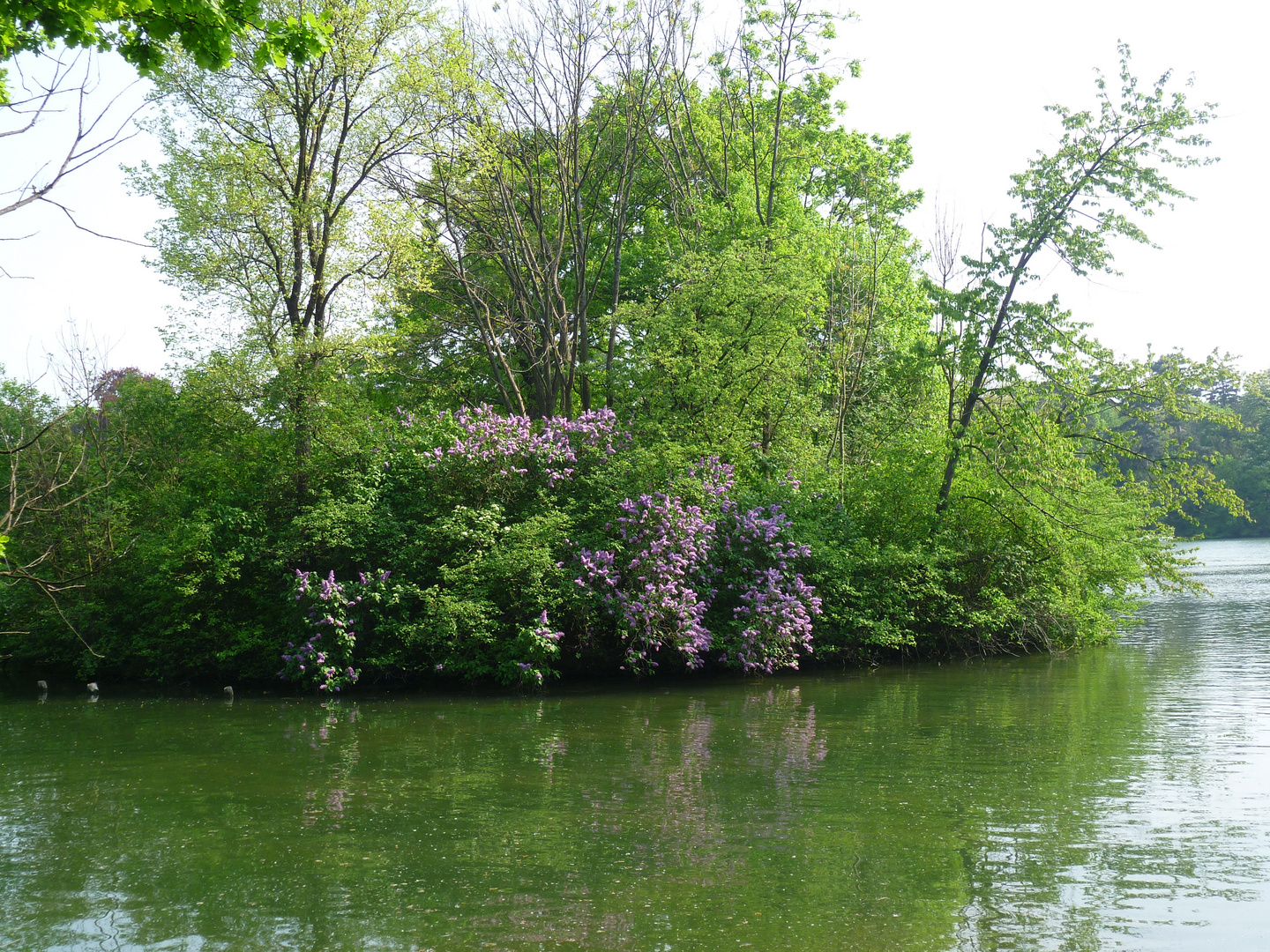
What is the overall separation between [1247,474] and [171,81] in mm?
71334

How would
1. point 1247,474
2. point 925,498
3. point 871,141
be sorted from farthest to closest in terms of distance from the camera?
1. point 1247,474
2. point 871,141
3. point 925,498

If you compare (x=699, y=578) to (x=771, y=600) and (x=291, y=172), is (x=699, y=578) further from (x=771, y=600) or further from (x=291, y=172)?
(x=291, y=172)

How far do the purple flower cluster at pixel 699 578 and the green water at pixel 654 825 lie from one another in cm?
155

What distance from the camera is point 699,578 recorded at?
16359 mm

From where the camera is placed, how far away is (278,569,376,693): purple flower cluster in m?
15.2

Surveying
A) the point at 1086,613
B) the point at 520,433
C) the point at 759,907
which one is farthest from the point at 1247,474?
the point at 759,907

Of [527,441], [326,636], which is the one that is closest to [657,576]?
[527,441]

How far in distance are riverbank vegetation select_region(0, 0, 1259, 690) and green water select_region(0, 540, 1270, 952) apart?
2227 mm

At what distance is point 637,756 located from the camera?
1071 cm

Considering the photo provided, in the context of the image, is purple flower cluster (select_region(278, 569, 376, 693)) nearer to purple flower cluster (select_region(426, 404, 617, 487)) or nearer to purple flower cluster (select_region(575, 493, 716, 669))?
purple flower cluster (select_region(426, 404, 617, 487))

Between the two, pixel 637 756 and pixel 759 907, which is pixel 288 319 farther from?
pixel 759 907

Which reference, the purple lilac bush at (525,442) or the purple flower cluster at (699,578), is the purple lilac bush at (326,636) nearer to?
the purple lilac bush at (525,442)

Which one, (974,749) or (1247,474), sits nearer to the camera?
(974,749)

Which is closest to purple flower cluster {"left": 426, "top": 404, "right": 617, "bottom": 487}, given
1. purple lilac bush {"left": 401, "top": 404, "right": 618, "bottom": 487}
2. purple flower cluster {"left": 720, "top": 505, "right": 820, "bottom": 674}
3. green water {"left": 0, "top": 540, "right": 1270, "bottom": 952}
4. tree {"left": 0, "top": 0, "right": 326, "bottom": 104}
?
purple lilac bush {"left": 401, "top": 404, "right": 618, "bottom": 487}
